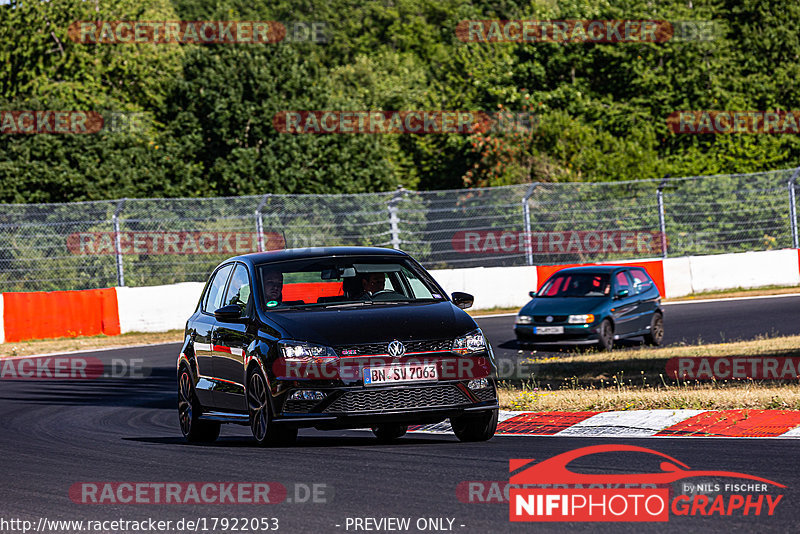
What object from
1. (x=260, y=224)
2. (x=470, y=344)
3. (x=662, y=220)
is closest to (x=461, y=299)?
(x=470, y=344)

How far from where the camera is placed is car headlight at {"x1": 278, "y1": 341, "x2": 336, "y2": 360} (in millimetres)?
8539

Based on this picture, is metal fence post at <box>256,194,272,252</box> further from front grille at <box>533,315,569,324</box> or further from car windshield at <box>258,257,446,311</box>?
car windshield at <box>258,257,446,311</box>

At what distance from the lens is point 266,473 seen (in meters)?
7.75

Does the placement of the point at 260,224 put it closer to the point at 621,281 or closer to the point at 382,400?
the point at 621,281

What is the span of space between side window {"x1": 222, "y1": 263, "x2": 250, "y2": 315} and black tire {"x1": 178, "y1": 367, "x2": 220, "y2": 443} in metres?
0.85

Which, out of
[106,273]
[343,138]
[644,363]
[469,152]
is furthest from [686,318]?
[469,152]

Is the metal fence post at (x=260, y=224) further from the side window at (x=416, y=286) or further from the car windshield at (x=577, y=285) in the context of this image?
the side window at (x=416, y=286)

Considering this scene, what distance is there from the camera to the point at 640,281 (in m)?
20.8

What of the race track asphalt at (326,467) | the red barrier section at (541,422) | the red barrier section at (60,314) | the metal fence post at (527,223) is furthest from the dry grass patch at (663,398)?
the metal fence post at (527,223)

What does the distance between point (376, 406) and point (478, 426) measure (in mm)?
998

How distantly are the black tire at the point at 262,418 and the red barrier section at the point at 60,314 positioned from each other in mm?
15976

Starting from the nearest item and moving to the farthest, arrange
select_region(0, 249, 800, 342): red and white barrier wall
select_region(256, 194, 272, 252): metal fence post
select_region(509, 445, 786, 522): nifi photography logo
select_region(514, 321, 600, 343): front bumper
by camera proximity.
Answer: select_region(509, 445, 786, 522): nifi photography logo, select_region(514, 321, 600, 343): front bumper, select_region(0, 249, 800, 342): red and white barrier wall, select_region(256, 194, 272, 252): metal fence post

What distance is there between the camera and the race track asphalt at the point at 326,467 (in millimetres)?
6133

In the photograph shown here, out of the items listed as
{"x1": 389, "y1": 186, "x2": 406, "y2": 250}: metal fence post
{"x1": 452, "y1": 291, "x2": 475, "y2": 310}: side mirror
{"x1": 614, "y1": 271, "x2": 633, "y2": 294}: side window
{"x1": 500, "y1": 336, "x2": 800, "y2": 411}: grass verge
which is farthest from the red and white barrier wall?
{"x1": 452, "y1": 291, "x2": 475, "y2": 310}: side mirror
